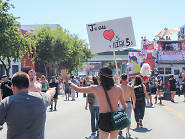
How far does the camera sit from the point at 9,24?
17.4m

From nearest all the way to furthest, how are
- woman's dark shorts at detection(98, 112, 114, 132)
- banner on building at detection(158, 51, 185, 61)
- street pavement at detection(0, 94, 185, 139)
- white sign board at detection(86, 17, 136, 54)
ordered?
woman's dark shorts at detection(98, 112, 114, 132) < white sign board at detection(86, 17, 136, 54) < street pavement at detection(0, 94, 185, 139) < banner on building at detection(158, 51, 185, 61)

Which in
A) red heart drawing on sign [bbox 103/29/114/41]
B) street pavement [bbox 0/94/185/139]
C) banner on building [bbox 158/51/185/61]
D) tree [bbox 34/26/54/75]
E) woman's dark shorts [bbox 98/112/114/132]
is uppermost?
tree [bbox 34/26/54/75]

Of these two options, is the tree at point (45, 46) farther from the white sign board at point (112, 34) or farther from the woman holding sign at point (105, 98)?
the woman holding sign at point (105, 98)

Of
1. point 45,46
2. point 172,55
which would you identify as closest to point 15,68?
point 45,46

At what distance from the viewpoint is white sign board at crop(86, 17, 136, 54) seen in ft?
24.4

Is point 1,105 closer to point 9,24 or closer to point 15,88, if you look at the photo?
point 15,88

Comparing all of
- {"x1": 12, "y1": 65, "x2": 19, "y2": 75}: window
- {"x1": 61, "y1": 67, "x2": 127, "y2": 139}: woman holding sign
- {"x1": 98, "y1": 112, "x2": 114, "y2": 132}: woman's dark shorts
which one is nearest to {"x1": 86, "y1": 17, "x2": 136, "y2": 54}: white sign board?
{"x1": 61, "y1": 67, "x2": 127, "y2": 139}: woman holding sign

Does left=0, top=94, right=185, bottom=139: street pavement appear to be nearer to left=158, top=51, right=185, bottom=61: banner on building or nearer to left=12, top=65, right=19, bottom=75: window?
left=158, top=51, right=185, bottom=61: banner on building

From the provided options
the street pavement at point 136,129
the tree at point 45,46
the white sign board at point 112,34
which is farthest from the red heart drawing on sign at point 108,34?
the tree at point 45,46

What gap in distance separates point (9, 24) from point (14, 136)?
15351 mm

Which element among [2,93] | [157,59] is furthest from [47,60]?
[2,93]

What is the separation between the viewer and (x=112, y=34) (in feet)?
24.6

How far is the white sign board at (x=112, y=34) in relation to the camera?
7426mm

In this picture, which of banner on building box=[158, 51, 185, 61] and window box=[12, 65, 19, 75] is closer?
banner on building box=[158, 51, 185, 61]
